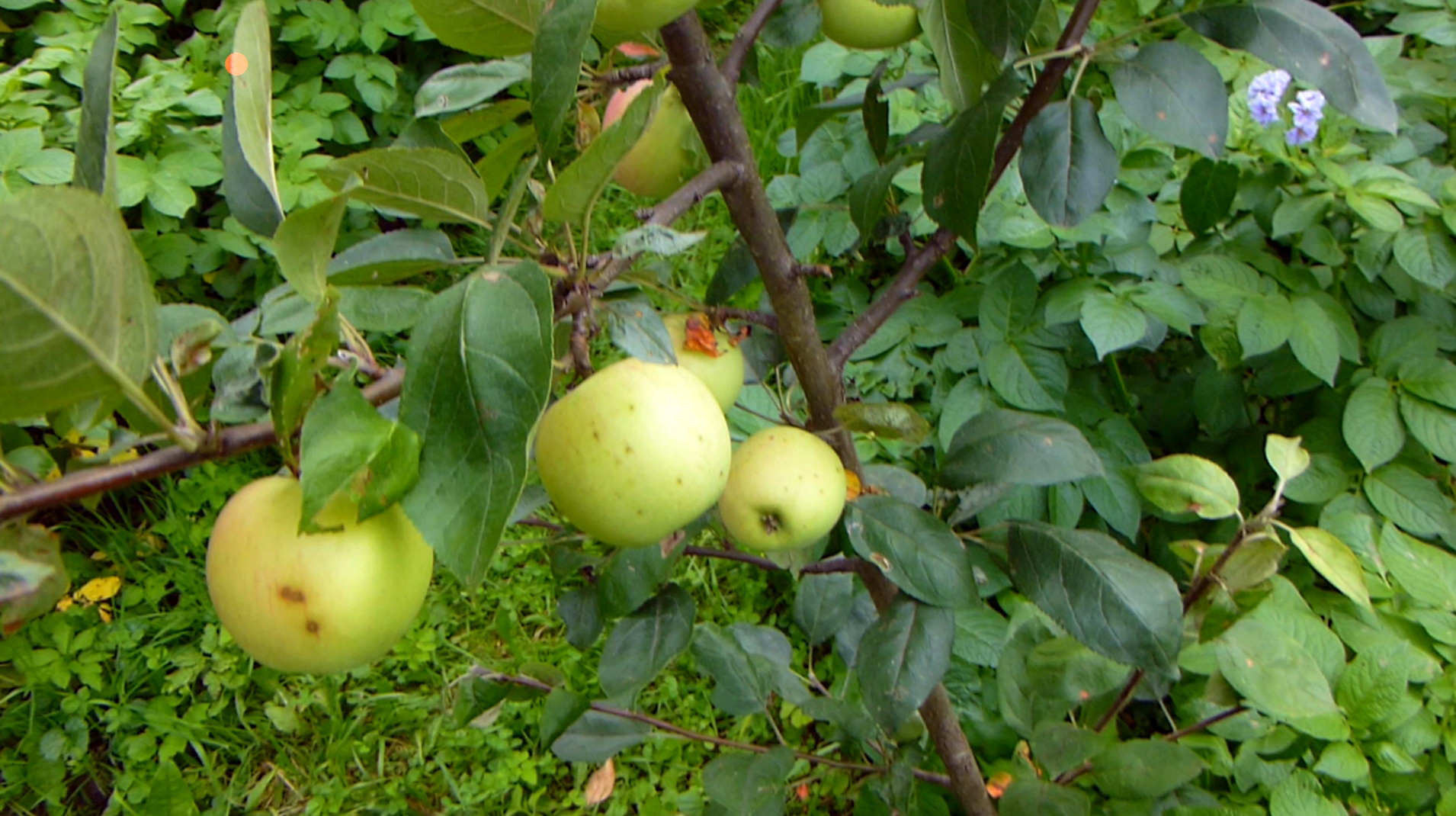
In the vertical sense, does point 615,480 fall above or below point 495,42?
below

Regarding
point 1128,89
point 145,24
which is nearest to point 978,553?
point 1128,89

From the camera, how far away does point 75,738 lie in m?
1.67

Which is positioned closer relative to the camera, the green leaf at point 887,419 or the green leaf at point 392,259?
the green leaf at point 392,259

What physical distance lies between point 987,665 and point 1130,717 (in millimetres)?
277

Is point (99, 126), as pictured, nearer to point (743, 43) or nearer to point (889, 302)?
point (743, 43)

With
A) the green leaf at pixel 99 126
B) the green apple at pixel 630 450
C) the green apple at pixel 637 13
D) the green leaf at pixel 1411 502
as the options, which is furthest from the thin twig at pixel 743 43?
the green leaf at pixel 1411 502

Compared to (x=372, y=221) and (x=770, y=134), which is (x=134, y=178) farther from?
→ (x=770, y=134)

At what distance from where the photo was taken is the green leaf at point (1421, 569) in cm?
119

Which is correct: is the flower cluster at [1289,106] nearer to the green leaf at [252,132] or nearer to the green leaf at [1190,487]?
the green leaf at [1190,487]

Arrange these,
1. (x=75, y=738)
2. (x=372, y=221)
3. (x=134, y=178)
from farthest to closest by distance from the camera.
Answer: (x=372, y=221) < (x=134, y=178) < (x=75, y=738)

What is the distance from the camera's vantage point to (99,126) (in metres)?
0.45

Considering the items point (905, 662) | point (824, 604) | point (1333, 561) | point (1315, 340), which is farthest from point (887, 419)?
point (1315, 340)

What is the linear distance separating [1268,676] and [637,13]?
0.81 metres

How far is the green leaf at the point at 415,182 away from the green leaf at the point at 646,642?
49cm
